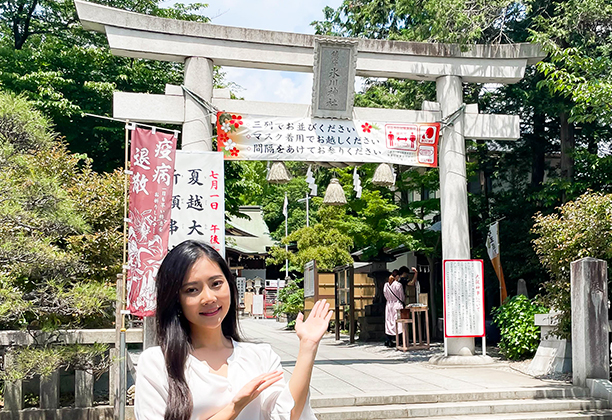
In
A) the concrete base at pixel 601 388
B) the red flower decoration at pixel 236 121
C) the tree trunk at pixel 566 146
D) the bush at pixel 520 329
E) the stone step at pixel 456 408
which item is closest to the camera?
the stone step at pixel 456 408

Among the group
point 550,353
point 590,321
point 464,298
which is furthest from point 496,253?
point 590,321

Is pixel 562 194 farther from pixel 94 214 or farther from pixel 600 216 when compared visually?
pixel 94 214

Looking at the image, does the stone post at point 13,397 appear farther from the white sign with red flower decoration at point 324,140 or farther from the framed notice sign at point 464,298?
the framed notice sign at point 464,298

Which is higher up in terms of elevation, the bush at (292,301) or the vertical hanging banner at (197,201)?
Result: the vertical hanging banner at (197,201)

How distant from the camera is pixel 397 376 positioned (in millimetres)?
10359

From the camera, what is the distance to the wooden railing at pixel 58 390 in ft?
24.0

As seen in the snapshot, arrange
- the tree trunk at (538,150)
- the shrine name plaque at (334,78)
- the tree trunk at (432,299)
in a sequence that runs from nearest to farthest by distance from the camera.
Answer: the shrine name plaque at (334,78)
the tree trunk at (538,150)
the tree trunk at (432,299)

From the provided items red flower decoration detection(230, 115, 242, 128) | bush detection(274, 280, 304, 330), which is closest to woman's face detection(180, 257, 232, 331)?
red flower decoration detection(230, 115, 242, 128)

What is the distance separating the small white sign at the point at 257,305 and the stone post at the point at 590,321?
2423 centimetres

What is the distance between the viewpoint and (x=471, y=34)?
1171cm

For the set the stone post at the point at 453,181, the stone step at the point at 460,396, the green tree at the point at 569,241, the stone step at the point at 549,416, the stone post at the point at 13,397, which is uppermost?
the stone post at the point at 453,181

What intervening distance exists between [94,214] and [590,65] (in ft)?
24.8

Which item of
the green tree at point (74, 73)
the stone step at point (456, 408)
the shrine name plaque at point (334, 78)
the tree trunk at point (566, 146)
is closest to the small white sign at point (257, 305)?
the green tree at point (74, 73)

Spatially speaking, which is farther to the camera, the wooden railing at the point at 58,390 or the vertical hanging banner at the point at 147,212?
the vertical hanging banner at the point at 147,212
